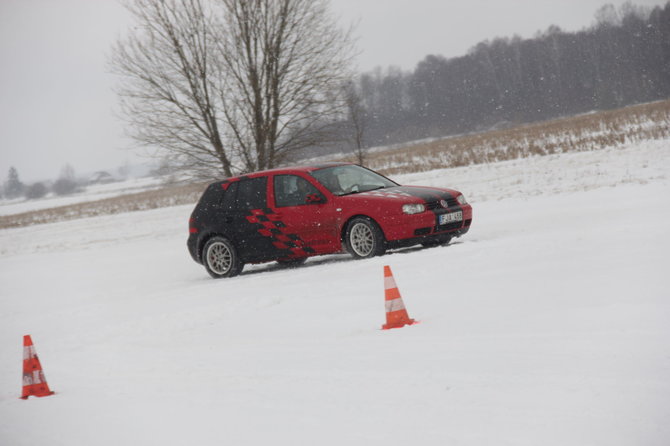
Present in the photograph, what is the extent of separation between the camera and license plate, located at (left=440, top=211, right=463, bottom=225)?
10.7 metres

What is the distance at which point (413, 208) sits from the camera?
10.5 meters

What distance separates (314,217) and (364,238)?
2.94 ft

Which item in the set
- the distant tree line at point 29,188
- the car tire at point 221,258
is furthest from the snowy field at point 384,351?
the distant tree line at point 29,188

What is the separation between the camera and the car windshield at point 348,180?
1135 cm

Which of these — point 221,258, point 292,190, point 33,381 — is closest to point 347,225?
point 292,190

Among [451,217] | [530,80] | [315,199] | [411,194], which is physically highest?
[530,80]

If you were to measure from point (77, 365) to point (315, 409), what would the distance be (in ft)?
11.0

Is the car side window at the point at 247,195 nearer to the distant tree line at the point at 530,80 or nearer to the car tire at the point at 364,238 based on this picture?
the car tire at the point at 364,238

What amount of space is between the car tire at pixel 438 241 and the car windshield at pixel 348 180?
1.14m

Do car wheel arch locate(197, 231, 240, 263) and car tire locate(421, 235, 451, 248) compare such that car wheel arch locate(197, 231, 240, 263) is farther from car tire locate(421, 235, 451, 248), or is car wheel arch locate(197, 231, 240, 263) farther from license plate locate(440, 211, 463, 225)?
license plate locate(440, 211, 463, 225)

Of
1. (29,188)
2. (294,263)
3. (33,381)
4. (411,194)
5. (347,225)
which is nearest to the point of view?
(33,381)

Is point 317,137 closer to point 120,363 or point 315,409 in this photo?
point 120,363

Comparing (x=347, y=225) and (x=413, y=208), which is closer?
(x=413, y=208)

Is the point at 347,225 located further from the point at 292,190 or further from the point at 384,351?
the point at 384,351
